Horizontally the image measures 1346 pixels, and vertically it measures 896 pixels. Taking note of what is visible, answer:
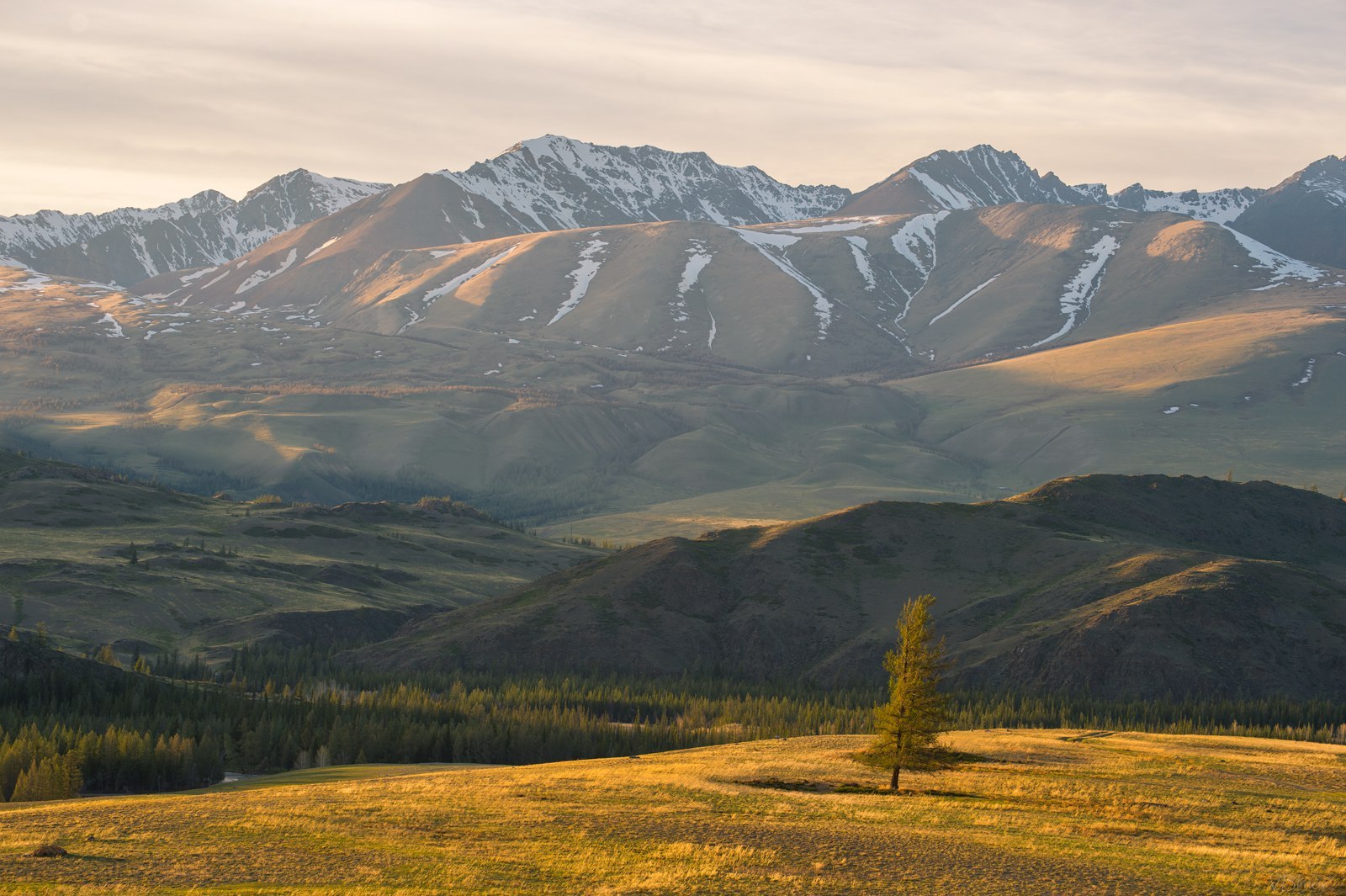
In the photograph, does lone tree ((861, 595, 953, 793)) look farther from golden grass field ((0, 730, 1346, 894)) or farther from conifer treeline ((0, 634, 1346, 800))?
conifer treeline ((0, 634, 1346, 800))

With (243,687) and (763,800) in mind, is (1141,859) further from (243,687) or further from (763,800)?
(243,687)

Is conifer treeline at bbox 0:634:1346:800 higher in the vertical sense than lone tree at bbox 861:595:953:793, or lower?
lower

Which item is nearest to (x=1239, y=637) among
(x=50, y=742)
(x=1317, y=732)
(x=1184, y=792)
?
(x=1317, y=732)

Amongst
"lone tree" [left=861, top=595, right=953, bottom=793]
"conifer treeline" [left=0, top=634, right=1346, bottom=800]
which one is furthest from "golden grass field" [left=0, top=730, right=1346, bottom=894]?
"conifer treeline" [left=0, top=634, right=1346, bottom=800]

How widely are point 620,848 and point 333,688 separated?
130355mm

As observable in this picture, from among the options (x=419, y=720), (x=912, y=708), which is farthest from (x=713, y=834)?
(x=419, y=720)

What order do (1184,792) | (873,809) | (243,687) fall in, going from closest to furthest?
(873,809) → (1184,792) → (243,687)

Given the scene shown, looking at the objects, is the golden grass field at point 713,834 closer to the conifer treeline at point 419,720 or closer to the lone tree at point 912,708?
the lone tree at point 912,708

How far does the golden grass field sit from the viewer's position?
175 ft

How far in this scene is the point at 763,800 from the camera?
241 feet

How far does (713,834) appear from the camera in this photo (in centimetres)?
6253

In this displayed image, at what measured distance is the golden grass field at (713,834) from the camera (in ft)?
175

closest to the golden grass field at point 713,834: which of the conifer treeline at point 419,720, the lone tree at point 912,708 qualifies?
the lone tree at point 912,708

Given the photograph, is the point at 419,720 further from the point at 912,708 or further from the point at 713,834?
the point at 713,834
